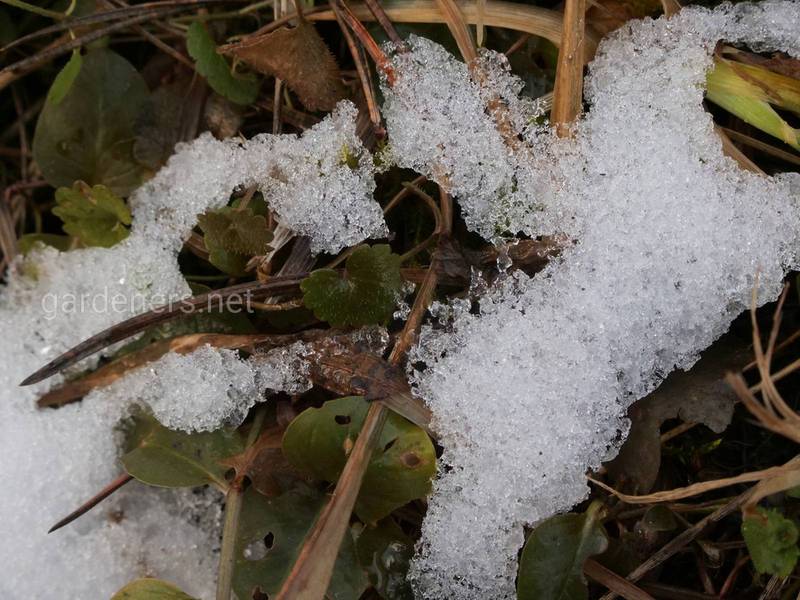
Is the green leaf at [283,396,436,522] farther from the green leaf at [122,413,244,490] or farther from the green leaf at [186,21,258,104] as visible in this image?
the green leaf at [186,21,258,104]

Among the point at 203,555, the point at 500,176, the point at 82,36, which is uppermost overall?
the point at 82,36

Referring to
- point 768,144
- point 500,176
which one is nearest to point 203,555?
point 500,176

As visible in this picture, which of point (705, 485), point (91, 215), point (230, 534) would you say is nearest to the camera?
point (705, 485)

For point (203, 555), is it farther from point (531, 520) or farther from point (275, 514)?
point (531, 520)

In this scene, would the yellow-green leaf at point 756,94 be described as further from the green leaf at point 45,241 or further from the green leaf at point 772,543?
the green leaf at point 45,241

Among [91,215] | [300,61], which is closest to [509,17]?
[300,61]

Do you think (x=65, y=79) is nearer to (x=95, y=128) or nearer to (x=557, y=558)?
(x=95, y=128)

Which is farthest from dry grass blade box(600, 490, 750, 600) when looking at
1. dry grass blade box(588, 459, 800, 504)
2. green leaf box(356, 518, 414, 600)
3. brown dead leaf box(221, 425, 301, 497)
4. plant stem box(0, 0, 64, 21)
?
plant stem box(0, 0, 64, 21)
